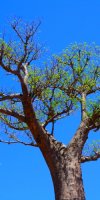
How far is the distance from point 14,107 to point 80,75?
2.00 metres

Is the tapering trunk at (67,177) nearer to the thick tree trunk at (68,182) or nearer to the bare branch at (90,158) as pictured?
the thick tree trunk at (68,182)

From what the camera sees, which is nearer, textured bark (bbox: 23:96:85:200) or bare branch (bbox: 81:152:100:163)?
textured bark (bbox: 23:96:85:200)

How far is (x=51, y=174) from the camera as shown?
32.0 ft

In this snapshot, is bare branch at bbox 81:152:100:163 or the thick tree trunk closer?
the thick tree trunk

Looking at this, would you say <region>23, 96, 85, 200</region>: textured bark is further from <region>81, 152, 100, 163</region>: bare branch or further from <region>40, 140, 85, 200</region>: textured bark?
<region>81, 152, 100, 163</region>: bare branch

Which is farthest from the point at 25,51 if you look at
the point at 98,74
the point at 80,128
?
the point at 98,74

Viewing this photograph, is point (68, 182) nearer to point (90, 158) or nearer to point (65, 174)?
point (65, 174)

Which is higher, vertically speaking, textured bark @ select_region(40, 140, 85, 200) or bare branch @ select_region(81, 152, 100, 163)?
bare branch @ select_region(81, 152, 100, 163)

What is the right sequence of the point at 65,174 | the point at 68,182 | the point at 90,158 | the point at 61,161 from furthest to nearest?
the point at 90,158
the point at 61,161
the point at 65,174
the point at 68,182

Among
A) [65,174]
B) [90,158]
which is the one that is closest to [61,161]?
[65,174]

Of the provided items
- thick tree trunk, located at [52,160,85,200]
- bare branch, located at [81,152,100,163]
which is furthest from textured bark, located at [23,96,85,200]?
bare branch, located at [81,152,100,163]

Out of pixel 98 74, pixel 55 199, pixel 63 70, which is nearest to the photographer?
pixel 55 199

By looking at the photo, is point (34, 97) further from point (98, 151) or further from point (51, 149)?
point (98, 151)

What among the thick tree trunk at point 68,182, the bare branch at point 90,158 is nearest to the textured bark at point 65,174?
the thick tree trunk at point 68,182
